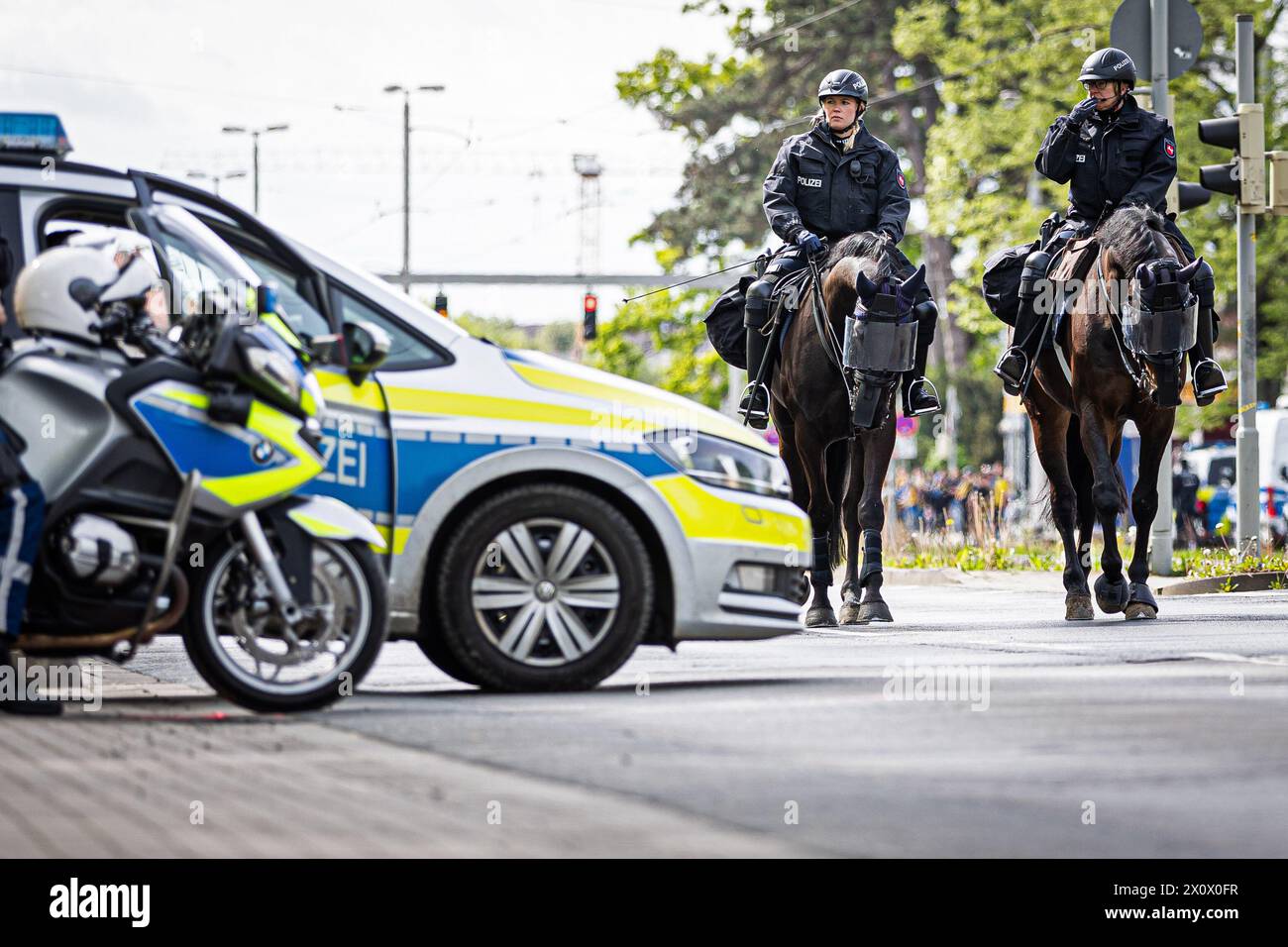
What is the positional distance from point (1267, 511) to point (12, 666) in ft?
95.7

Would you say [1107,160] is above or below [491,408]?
above

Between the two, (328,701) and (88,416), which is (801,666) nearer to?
(328,701)

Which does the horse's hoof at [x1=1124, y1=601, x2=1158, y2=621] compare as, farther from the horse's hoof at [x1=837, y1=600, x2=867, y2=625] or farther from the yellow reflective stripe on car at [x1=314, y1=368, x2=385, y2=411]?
the yellow reflective stripe on car at [x1=314, y1=368, x2=385, y2=411]

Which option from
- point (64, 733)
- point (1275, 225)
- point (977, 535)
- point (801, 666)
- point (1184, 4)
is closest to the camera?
point (64, 733)

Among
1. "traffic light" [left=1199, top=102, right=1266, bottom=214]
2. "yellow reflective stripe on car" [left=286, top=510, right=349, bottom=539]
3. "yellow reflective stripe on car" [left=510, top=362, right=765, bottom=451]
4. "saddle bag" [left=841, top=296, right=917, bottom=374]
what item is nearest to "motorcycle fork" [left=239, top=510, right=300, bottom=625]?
"yellow reflective stripe on car" [left=286, top=510, right=349, bottom=539]

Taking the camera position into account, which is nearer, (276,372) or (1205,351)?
(276,372)

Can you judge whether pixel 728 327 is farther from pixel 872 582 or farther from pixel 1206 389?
pixel 1206 389

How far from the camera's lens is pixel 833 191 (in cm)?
1466

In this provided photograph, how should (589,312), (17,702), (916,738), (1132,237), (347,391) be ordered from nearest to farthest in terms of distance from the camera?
(916,738) → (17,702) → (347,391) → (1132,237) → (589,312)

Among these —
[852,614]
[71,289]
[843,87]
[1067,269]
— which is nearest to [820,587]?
[852,614]

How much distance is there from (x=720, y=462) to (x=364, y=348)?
1.58m

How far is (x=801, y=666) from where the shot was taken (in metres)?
10.7

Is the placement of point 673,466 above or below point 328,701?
above

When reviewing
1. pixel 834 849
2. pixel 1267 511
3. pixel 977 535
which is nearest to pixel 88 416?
pixel 834 849
